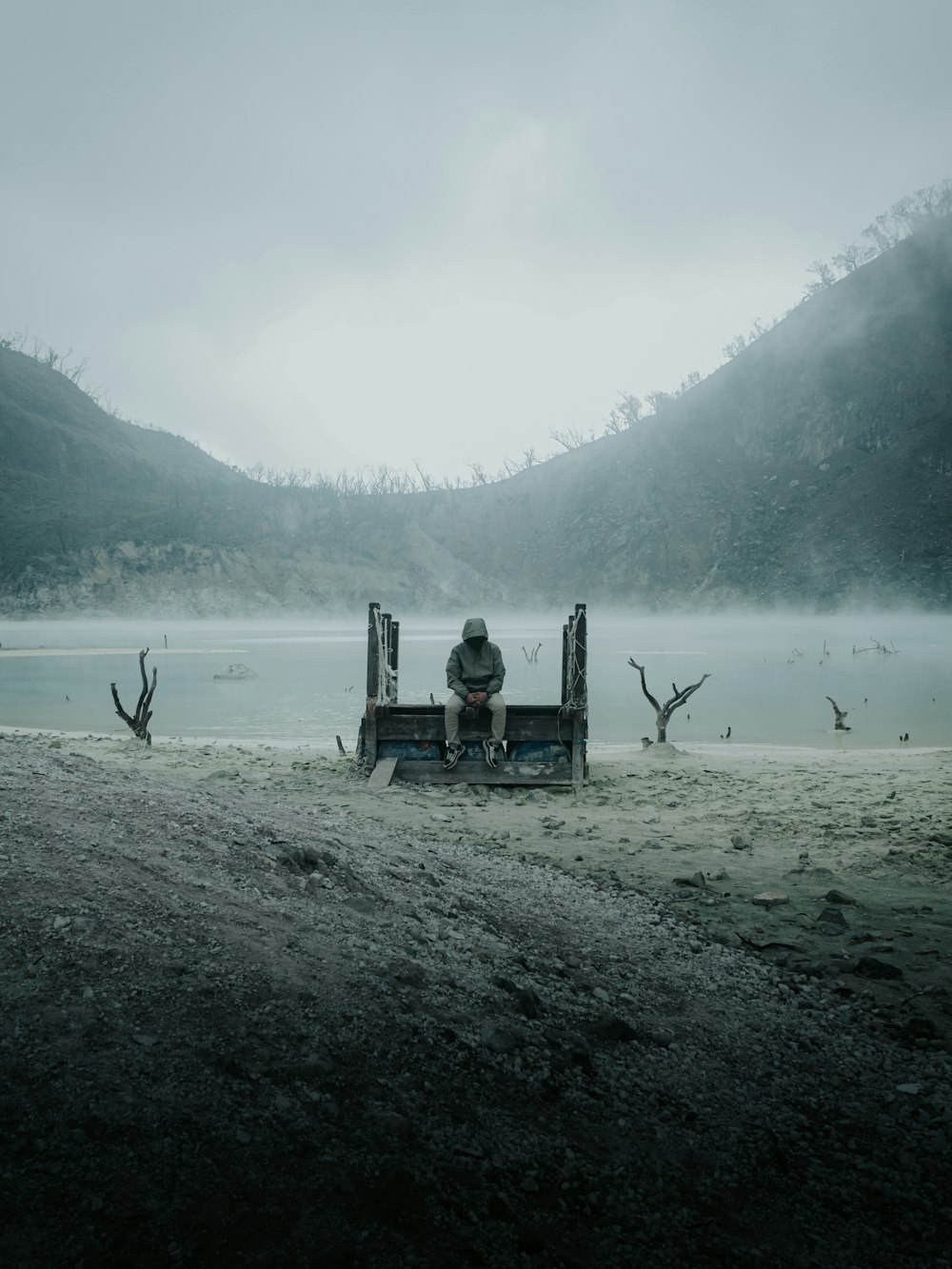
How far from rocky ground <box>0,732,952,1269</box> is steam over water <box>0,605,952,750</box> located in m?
10.4

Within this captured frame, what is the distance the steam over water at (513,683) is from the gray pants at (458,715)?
19.8ft

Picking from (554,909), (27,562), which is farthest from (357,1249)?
(27,562)

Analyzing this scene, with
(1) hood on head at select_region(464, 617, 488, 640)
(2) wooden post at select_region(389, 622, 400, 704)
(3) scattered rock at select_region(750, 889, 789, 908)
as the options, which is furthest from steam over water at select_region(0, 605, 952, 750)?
(3) scattered rock at select_region(750, 889, 789, 908)

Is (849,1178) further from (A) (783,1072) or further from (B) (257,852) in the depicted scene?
(B) (257,852)

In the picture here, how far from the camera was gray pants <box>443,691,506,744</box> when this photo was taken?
9.64 metres

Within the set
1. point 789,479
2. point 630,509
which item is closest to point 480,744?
point 630,509

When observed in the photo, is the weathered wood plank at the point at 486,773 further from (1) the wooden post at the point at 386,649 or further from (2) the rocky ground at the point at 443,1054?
(2) the rocky ground at the point at 443,1054

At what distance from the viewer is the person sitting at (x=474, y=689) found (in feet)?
31.6

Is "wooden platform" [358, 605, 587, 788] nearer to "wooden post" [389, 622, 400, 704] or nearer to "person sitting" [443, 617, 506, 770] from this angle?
"person sitting" [443, 617, 506, 770]

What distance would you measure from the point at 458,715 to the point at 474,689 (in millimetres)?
366

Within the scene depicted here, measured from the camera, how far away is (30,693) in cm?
2433

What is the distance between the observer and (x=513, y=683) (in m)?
27.4

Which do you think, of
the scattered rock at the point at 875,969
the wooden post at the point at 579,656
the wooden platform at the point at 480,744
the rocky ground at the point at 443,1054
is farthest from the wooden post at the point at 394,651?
the scattered rock at the point at 875,969

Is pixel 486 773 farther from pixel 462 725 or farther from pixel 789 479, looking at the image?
pixel 789 479
